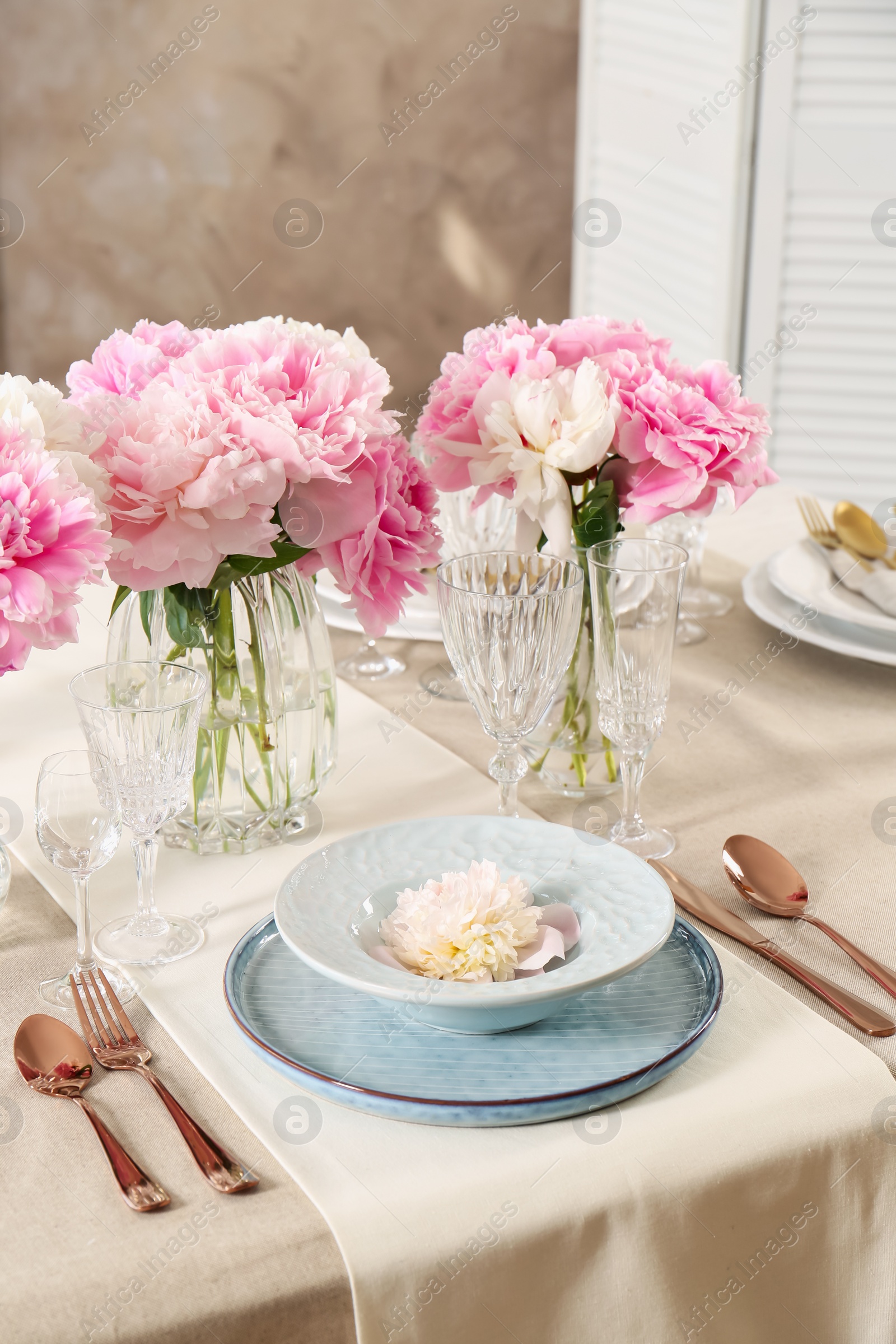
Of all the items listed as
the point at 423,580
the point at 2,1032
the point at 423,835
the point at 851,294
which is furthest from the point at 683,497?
the point at 851,294

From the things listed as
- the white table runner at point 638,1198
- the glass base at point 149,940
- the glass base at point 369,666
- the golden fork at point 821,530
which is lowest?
the white table runner at point 638,1198

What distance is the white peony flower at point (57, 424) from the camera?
717 millimetres

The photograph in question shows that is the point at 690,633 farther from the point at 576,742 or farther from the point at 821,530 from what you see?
the point at 576,742

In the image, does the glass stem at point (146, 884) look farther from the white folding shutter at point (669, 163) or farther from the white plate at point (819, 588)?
the white folding shutter at point (669, 163)

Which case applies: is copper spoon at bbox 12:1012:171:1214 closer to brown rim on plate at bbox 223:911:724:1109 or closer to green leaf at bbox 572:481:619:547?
brown rim on plate at bbox 223:911:724:1109

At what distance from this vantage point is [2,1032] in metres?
0.71

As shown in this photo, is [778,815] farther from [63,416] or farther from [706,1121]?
[63,416]

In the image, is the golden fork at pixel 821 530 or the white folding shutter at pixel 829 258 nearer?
the golden fork at pixel 821 530

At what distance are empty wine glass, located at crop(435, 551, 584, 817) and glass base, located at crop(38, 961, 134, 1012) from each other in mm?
278

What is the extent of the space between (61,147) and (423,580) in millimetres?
3338

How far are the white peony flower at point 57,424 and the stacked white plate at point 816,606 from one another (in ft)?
2.31

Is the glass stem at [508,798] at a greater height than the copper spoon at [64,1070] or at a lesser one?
greater

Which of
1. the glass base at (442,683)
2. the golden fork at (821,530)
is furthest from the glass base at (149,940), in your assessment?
the golden fork at (821,530)

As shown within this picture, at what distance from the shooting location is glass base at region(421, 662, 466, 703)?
1185 mm
